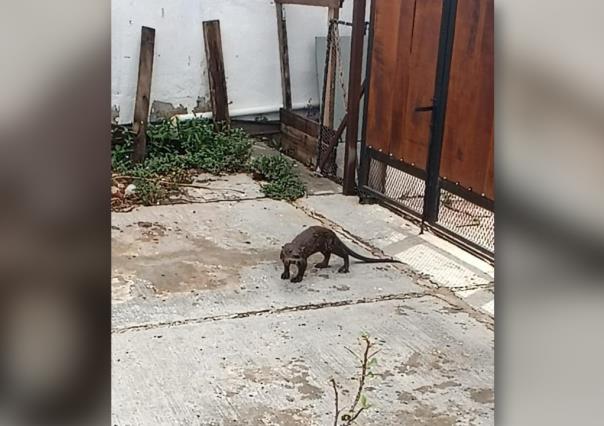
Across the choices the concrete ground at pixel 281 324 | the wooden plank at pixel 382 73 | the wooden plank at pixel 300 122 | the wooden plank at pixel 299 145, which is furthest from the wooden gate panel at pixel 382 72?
the wooden plank at pixel 299 145

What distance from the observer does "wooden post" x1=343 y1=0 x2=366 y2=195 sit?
5539 millimetres

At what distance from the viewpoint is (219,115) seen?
277 inches

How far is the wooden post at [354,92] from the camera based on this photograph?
18.2 ft

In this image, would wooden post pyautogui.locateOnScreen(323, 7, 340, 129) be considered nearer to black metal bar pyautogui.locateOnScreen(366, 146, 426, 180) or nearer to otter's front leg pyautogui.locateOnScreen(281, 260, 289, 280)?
black metal bar pyautogui.locateOnScreen(366, 146, 426, 180)

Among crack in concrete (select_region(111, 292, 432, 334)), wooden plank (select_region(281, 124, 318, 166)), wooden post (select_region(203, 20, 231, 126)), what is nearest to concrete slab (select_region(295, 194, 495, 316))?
crack in concrete (select_region(111, 292, 432, 334))

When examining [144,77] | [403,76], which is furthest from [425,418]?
[144,77]

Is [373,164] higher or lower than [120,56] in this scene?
lower

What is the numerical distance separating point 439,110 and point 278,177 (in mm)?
1725

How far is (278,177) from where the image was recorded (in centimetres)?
613

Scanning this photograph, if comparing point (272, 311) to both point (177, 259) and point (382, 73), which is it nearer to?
point (177, 259)

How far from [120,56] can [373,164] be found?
96.3 inches
